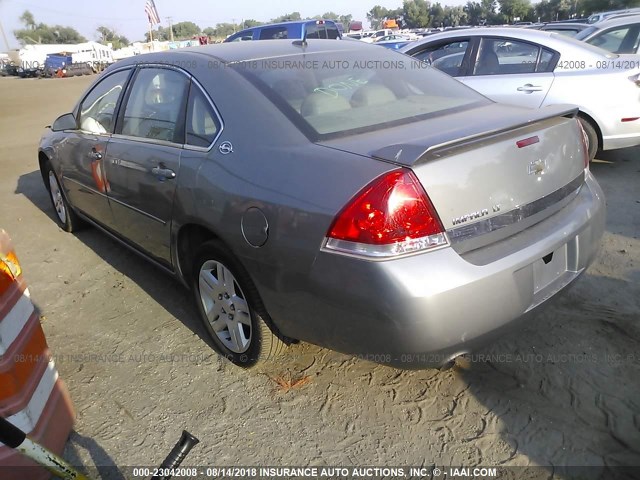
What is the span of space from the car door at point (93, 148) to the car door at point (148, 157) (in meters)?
0.15

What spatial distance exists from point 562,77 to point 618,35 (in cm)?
280

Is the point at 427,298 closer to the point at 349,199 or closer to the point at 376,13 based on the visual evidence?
the point at 349,199

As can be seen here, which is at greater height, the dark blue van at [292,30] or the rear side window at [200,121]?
the dark blue van at [292,30]

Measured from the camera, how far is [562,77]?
5.38 meters

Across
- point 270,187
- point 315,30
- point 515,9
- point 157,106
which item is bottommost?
point 270,187

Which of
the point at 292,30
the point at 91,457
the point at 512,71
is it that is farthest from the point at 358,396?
the point at 292,30

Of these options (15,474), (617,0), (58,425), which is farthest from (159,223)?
(617,0)

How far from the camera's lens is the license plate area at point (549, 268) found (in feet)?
7.01

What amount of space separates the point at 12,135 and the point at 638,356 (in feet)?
43.3

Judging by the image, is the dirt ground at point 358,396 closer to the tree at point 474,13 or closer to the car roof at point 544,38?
the car roof at point 544,38

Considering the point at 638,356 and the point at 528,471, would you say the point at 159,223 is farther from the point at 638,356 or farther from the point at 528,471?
the point at 638,356

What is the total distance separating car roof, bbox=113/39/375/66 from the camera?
2.93m

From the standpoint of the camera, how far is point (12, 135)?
11.9m

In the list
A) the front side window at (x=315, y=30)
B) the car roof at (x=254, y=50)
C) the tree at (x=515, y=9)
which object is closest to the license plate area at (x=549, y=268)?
the car roof at (x=254, y=50)
